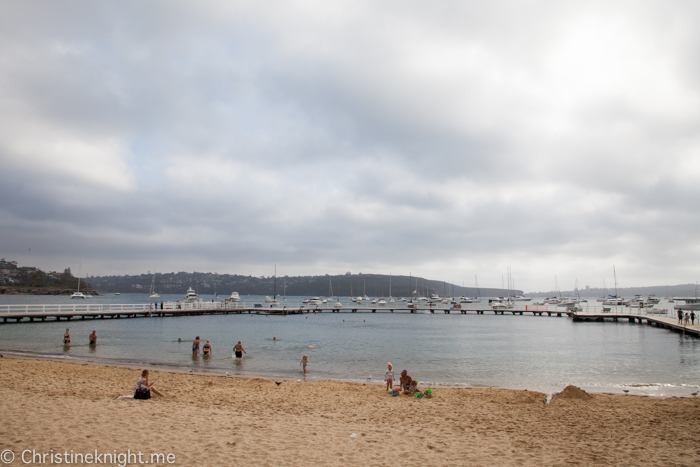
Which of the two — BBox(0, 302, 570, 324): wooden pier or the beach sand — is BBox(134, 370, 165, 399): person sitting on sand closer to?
the beach sand

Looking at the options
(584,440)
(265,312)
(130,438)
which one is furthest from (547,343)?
(265,312)

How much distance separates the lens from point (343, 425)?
34.8ft

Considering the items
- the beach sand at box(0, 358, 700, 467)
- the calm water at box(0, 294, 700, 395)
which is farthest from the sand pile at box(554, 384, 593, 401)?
the calm water at box(0, 294, 700, 395)

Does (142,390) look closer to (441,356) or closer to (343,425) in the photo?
(343,425)

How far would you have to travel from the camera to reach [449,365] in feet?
81.9

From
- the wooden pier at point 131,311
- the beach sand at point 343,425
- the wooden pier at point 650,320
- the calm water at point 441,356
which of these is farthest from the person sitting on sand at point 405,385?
the wooden pier at point 131,311

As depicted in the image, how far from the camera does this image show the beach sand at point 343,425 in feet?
26.5

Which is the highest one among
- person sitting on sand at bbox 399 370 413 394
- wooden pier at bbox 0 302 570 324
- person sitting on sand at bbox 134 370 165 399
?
person sitting on sand at bbox 134 370 165 399

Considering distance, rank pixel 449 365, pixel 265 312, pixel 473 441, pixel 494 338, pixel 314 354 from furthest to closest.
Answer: pixel 265 312
pixel 494 338
pixel 314 354
pixel 449 365
pixel 473 441

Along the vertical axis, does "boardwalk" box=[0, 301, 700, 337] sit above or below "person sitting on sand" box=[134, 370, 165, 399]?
below

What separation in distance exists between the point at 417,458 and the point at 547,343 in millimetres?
34376

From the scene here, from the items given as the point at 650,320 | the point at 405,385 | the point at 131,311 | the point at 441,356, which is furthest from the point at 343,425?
the point at 650,320

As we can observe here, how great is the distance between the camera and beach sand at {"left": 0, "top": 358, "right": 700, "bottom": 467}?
808cm

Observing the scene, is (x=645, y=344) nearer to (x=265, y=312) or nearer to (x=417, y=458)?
(x=417, y=458)
